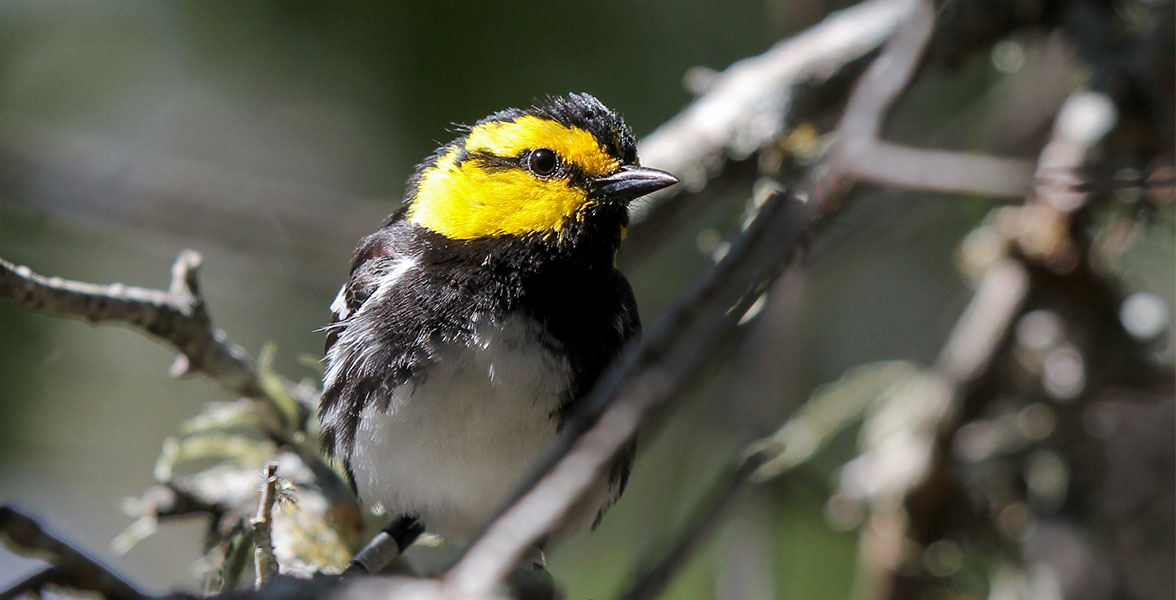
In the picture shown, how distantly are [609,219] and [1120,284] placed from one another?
4.86ft

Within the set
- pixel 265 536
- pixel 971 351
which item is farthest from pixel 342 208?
pixel 265 536

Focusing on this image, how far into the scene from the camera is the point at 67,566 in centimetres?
116

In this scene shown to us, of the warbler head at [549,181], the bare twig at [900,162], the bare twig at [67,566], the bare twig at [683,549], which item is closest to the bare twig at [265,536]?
the bare twig at [67,566]

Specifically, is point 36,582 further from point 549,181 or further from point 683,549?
point 549,181

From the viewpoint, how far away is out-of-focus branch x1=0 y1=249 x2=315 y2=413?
1.86m

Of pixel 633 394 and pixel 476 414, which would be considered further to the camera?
pixel 476 414

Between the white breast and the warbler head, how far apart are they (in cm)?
26

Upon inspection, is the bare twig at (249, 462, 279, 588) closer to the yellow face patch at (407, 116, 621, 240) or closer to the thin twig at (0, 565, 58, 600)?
the thin twig at (0, 565, 58, 600)

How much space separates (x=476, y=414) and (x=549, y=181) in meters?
0.54

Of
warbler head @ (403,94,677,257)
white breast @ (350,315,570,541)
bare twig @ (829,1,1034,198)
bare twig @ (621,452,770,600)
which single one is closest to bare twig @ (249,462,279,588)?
white breast @ (350,315,570,541)

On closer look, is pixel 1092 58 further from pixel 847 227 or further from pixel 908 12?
pixel 847 227

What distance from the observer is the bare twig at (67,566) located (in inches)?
44.2

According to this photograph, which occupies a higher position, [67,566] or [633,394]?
[67,566]

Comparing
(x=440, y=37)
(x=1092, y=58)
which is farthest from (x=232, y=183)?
(x=1092, y=58)
